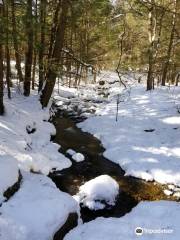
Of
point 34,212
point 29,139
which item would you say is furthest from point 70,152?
point 34,212

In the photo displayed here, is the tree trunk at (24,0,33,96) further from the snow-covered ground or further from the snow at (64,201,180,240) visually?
the snow at (64,201,180,240)

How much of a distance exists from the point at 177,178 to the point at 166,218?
316 centimetres

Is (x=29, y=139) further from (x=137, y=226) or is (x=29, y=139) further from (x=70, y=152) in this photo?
(x=137, y=226)

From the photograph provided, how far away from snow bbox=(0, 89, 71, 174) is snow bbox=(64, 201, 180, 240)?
2.80m

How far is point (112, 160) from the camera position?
13.0m

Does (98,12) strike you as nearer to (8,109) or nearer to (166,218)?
(8,109)

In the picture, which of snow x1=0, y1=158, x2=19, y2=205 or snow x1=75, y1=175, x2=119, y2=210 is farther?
snow x1=75, y1=175, x2=119, y2=210

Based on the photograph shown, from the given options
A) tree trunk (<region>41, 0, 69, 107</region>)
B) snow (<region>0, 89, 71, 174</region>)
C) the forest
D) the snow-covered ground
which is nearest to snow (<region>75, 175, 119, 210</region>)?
the forest

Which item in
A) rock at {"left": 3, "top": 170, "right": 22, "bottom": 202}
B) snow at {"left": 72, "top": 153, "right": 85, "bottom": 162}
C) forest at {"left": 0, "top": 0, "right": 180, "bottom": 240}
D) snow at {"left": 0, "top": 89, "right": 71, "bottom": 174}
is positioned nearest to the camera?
forest at {"left": 0, "top": 0, "right": 180, "bottom": 240}

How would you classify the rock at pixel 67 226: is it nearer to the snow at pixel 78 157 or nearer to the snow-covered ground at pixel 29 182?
the snow-covered ground at pixel 29 182

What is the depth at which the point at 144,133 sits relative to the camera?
15188mm

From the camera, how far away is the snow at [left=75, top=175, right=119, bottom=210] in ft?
30.6

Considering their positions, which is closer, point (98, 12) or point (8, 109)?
point (8, 109)

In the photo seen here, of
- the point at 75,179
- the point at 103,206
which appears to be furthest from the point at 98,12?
the point at 103,206
